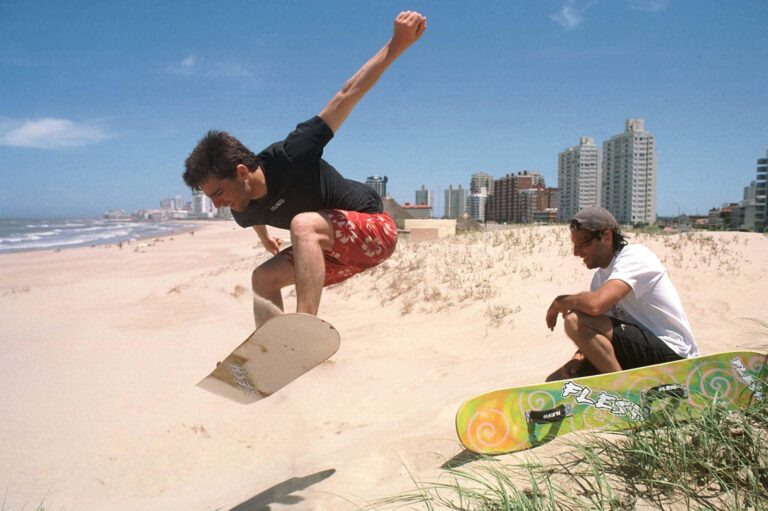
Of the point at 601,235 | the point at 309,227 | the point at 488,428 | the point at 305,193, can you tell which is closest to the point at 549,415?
the point at 488,428

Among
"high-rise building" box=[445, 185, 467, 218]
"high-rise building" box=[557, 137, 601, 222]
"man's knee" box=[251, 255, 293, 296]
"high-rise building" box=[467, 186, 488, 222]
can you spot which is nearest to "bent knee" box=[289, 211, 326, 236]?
"man's knee" box=[251, 255, 293, 296]

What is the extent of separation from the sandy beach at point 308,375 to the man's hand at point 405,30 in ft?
7.70

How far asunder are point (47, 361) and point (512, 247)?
7.87 m

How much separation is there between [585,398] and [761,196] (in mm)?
77328

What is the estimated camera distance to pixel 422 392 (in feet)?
15.7

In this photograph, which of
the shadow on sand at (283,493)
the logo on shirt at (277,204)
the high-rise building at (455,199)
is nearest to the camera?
the shadow on sand at (283,493)

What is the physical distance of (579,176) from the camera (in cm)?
6612

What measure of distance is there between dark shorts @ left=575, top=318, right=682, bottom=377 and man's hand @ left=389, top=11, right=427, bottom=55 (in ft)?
6.89

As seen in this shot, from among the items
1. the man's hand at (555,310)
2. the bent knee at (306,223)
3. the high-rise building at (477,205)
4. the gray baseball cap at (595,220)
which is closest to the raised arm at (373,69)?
the bent knee at (306,223)

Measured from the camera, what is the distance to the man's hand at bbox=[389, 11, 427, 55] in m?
2.76

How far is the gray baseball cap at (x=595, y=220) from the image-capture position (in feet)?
10.7

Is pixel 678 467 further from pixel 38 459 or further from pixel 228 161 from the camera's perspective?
pixel 38 459

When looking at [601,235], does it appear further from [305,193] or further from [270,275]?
[270,275]

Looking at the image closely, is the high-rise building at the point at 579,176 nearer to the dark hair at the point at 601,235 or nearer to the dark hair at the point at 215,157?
the dark hair at the point at 601,235
